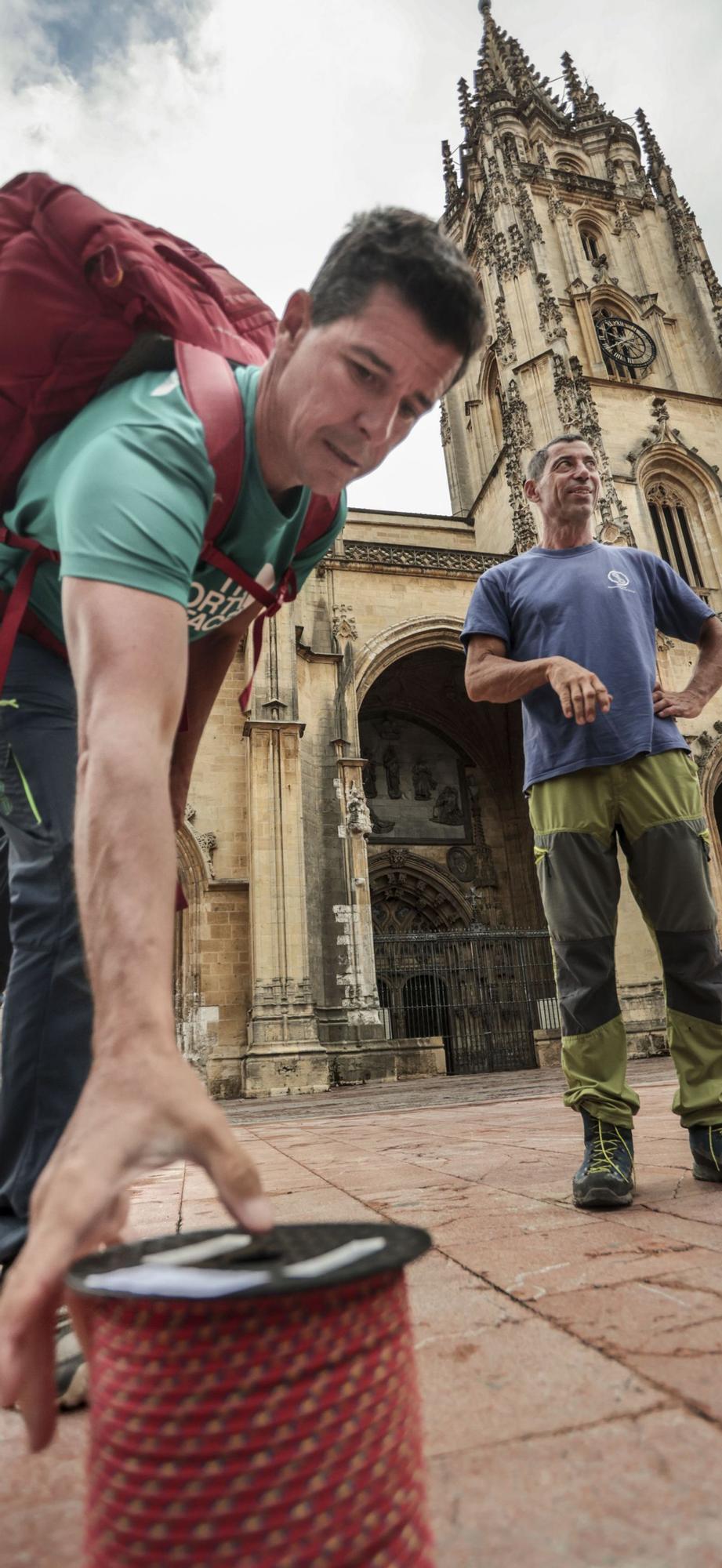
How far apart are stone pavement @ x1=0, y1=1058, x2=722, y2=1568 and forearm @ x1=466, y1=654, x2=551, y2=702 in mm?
1177

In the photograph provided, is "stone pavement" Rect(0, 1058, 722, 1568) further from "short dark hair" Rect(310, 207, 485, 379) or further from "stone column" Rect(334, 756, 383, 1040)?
"stone column" Rect(334, 756, 383, 1040)

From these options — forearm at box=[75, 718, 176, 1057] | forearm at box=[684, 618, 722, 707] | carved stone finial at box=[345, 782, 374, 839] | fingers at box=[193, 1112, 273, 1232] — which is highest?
carved stone finial at box=[345, 782, 374, 839]

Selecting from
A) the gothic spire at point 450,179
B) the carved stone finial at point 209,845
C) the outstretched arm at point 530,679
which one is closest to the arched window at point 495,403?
the gothic spire at point 450,179

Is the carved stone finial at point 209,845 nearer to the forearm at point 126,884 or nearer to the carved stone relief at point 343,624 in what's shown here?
the carved stone relief at point 343,624

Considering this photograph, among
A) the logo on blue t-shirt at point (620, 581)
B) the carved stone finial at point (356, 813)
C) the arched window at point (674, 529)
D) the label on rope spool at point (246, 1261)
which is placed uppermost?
the arched window at point (674, 529)

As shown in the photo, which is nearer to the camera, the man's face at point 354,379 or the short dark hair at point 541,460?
the man's face at point 354,379

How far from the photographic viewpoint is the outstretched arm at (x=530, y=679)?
2.03 m

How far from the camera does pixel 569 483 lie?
252cm

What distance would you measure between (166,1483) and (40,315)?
48.2 inches

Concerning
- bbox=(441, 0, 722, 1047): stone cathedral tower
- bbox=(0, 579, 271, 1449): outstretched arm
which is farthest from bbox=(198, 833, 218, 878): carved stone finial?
bbox=(0, 579, 271, 1449): outstretched arm

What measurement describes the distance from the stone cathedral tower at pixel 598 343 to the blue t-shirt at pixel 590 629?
37.4ft

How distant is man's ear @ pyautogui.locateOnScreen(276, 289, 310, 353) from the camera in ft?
3.81

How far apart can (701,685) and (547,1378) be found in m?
1.98

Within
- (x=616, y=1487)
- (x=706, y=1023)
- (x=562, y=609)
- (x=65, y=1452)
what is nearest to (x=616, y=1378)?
(x=616, y=1487)
